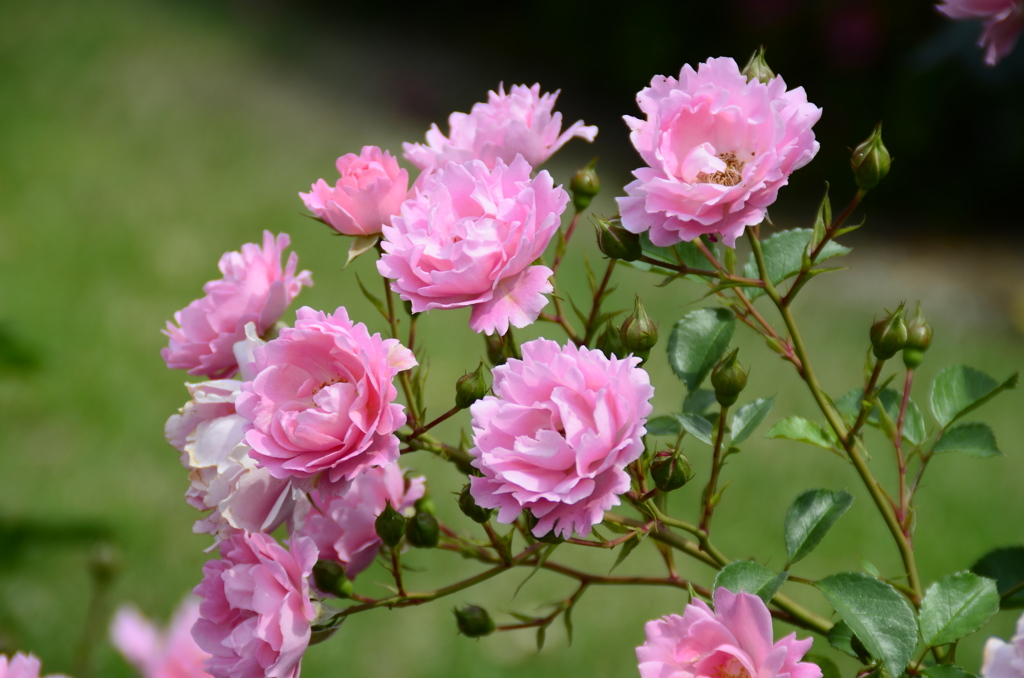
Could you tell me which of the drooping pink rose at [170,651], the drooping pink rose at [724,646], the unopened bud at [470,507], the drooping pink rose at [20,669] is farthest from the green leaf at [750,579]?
the drooping pink rose at [170,651]

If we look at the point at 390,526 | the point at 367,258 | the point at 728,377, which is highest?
the point at 728,377

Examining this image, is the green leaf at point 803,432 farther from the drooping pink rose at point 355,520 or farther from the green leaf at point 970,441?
the drooping pink rose at point 355,520

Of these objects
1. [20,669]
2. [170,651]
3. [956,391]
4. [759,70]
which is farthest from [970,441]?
[170,651]

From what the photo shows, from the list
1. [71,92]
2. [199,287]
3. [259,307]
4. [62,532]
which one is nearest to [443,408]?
[199,287]

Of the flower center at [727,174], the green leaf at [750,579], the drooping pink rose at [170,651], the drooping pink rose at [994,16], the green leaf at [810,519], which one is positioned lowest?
the drooping pink rose at [170,651]

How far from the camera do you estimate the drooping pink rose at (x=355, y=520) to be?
0.63m

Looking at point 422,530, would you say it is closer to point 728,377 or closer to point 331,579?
point 331,579

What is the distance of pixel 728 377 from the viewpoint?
0.56m

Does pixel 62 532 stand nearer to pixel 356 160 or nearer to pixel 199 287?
pixel 356 160

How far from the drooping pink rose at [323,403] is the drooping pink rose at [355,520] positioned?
0.32ft

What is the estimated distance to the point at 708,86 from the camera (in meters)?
0.55

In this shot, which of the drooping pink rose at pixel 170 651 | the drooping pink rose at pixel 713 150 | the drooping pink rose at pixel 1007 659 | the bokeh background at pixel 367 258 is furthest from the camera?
the bokeh background at pixel 367 258

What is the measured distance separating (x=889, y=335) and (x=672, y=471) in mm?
161

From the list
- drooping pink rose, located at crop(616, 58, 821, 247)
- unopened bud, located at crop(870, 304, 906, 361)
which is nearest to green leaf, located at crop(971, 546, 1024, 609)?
unopened bud, located at crop(870, 304, 906, 361)
